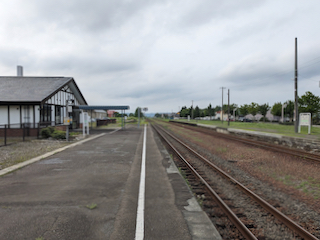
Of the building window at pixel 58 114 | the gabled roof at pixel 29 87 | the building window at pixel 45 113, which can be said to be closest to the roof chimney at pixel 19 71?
the gabled roof at pixel 29 87

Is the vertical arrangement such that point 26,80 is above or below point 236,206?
above

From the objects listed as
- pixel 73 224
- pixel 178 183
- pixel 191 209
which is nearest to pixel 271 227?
pixel 191 209

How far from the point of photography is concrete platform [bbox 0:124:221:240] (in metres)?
3.80

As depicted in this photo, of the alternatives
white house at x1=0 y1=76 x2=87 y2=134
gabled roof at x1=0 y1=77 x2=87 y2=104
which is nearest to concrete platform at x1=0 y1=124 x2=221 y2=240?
white house at x1=0 y1=76 x2=87 y2=134

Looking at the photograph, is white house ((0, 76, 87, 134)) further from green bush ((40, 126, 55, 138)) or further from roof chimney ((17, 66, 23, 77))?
roof chimney ((17, 66, 23, 77))

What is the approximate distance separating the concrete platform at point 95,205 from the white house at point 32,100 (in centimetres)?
1053

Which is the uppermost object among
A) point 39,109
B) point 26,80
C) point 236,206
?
point 26,80

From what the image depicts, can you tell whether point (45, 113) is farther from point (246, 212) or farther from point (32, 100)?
point (246, 212)

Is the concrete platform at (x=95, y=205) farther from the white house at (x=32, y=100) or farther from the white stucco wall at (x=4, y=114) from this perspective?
the white stucco wall at (x=4, y=114)

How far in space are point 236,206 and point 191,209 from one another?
3.77ft

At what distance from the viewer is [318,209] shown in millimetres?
4855

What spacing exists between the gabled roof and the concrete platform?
40.8ft

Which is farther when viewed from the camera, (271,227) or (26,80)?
(26,80)

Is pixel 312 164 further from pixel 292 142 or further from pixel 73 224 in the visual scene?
pixel 73 224
